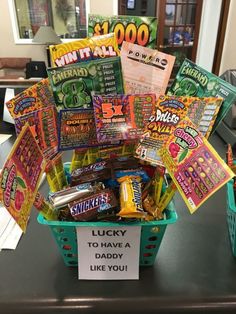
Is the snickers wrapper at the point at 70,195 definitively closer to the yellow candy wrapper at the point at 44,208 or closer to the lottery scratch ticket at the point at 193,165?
the yellow candy wrapper at the point at 44,208

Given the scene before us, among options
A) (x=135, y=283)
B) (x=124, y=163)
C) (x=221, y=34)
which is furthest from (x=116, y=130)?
(x=221, y=34)

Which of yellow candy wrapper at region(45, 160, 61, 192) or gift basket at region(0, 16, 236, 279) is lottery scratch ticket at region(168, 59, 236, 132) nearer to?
A: gift basket at region(0, 16, 236, 279)

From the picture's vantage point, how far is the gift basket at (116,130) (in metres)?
0.45

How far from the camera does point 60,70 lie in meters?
0.49

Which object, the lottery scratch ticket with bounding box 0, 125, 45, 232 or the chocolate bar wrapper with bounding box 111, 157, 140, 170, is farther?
Result: the chocolate bar wrapper with bounding box 111, 157, 140, 170

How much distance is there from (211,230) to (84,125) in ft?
1.30

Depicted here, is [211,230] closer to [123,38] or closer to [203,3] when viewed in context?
[123,38]

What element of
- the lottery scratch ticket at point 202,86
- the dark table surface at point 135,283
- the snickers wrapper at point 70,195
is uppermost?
the lottery scratch ticket at point 202,86

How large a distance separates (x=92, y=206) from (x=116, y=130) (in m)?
0.15

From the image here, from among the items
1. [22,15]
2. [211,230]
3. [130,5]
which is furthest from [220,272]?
[22,15]

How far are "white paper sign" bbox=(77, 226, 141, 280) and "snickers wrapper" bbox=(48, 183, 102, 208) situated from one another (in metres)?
0.05

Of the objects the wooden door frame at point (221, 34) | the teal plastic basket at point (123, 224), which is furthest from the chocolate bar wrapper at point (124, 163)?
the wooden door frame at point (221, 34)

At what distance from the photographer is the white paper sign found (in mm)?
486

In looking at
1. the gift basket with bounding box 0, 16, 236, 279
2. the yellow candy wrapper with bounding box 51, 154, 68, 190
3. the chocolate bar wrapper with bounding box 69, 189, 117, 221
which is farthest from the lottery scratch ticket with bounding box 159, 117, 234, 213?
the yellow candy wrapper with bounding box 51, 154, 68, 190
